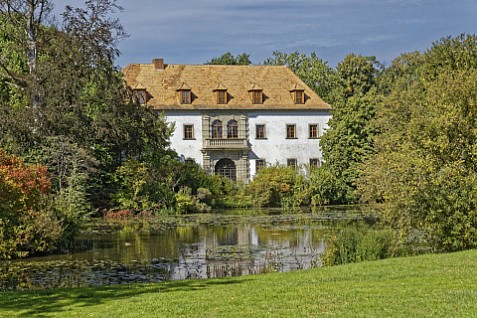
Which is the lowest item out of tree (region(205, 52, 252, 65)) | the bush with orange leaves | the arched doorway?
the bush with orange leaves

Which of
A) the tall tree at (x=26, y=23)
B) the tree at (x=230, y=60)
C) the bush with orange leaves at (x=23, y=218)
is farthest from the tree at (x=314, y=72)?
the bush with orange leaves at (x=23, y=218)

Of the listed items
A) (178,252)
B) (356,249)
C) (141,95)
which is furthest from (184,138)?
(356,249)

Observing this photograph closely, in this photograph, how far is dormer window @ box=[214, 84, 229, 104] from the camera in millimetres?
48478

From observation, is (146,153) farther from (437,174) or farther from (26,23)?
(437,174)

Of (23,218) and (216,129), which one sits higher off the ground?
(216,129)

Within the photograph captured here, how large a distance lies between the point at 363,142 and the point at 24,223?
1106 inches

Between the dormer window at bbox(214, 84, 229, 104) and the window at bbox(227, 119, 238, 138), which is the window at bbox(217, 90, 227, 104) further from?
the window at bbox(227, 119, 238, 138)

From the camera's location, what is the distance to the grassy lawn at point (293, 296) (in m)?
9.24

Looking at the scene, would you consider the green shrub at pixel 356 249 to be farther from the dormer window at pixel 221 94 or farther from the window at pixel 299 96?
the window at pixel 299 96

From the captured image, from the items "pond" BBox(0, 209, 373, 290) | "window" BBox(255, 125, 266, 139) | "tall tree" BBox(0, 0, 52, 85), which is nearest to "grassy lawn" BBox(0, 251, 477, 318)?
"pond" BBox(0, 209, 373, 290)

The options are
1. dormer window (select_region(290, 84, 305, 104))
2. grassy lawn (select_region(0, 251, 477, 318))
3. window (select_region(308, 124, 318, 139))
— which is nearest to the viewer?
grassy lawn (select_region(0, 251, 477, 318))

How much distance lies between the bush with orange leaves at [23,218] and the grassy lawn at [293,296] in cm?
722

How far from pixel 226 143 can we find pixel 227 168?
73.8 inches

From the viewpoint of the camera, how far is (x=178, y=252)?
20.5 m
